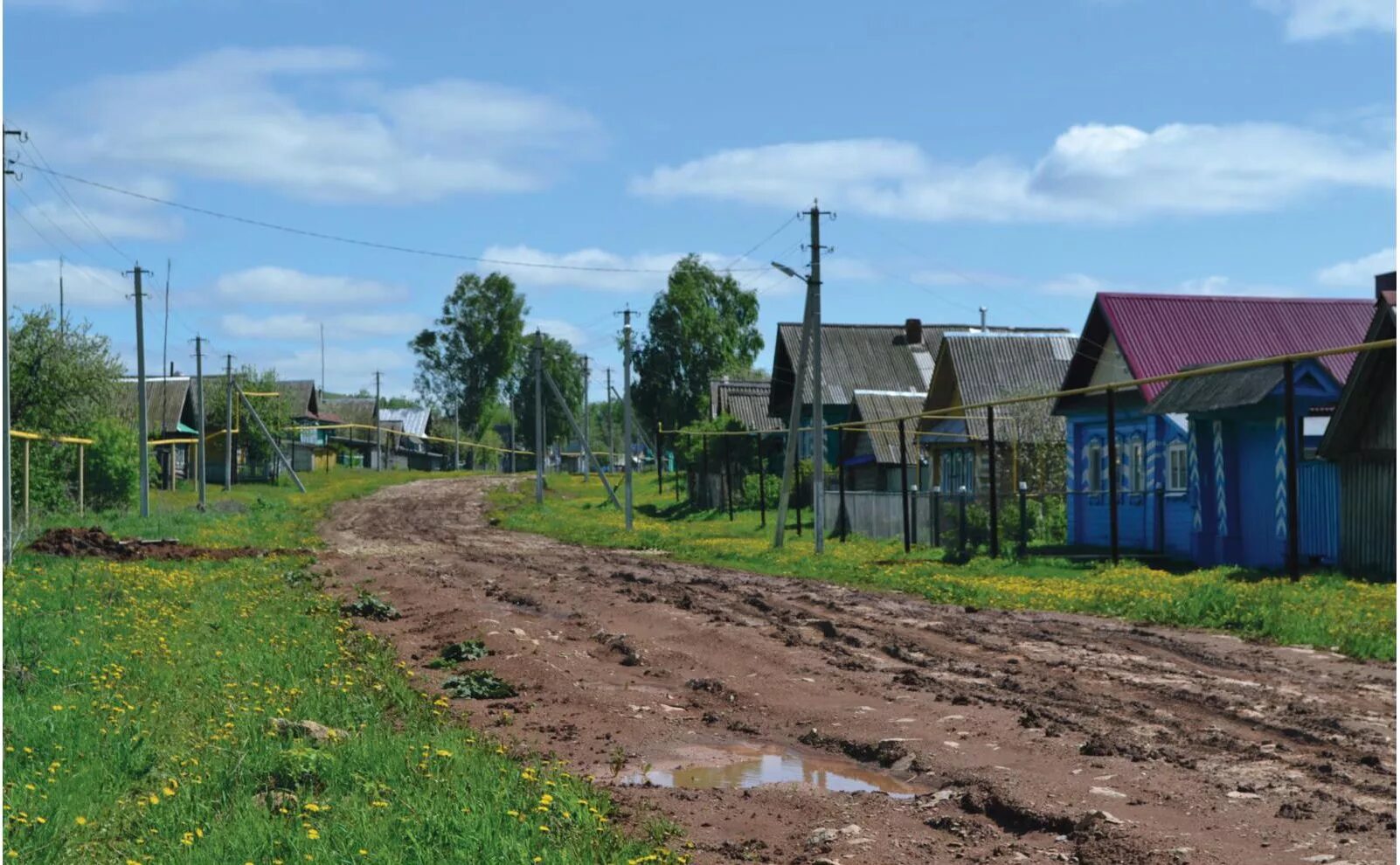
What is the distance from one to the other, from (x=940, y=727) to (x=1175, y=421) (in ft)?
66.7

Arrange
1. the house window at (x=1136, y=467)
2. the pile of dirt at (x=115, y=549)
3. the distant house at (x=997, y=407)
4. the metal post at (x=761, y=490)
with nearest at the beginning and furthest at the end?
the pile of dirt at (x=115, y=549)
the house window at (x=1136, y=467)
the distant house at (x=997, y=407)
the metal post at (x=761, y=490)

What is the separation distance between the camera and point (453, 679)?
11.1m

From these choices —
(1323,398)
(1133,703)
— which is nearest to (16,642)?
(1133,703)

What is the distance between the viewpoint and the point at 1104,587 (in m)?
18.1

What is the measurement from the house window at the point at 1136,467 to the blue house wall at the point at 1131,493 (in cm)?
5

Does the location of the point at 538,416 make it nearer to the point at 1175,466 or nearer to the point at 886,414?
the point at 886,414

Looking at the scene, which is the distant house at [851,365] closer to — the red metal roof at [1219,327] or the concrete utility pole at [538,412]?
the concrete utility pole at [538,412]

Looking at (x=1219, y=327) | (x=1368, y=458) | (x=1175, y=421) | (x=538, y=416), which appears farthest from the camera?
(x=538, y=416)

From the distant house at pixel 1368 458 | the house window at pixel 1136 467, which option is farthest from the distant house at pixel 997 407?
the distant house at pixel 1368 458

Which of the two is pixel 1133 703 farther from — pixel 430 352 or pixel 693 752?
pixel 430 352

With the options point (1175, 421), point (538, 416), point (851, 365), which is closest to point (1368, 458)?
point (1175, 421)

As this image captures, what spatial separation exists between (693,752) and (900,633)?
5904 mm

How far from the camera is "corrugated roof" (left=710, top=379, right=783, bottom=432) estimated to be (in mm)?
57875

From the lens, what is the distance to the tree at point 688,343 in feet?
248
